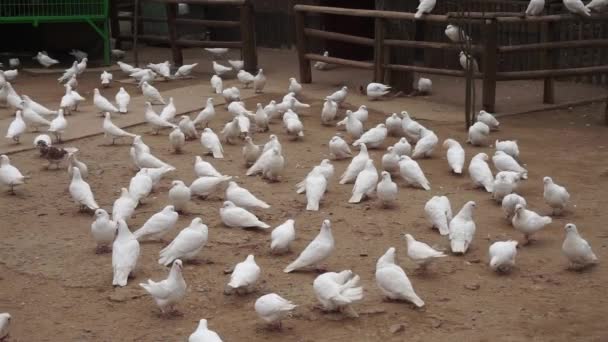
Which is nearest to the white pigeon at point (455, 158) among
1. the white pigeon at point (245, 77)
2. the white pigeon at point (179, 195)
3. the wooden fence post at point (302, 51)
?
the white pigeon at point (179, 195)

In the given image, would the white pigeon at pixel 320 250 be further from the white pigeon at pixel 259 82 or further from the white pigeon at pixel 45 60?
the white pigeon at pixel 45 60

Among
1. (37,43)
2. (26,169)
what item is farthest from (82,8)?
(26,169)

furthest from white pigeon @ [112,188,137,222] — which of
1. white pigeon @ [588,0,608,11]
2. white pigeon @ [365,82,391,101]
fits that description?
white pigeon @ [588,0,608,11]

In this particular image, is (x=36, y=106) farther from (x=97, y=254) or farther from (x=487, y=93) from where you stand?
(x=487, y=93)

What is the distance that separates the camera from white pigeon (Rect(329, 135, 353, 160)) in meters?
9.45

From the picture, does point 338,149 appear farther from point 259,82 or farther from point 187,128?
point 259,82

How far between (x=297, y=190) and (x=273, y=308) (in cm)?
313

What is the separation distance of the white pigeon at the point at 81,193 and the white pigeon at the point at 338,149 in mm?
2630

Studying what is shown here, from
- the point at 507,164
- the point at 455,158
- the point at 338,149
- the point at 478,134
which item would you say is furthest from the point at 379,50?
the point at 507,164

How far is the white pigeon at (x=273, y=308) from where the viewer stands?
5441mm

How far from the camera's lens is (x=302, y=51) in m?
14.0

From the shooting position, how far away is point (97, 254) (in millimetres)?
6918

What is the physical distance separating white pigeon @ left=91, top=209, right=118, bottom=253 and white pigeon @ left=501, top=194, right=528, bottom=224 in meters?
3.02

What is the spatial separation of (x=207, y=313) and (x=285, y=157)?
404cm
